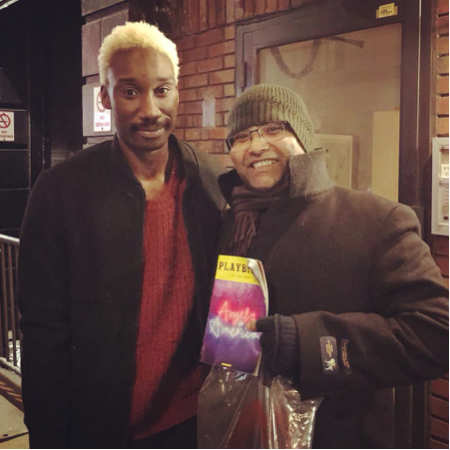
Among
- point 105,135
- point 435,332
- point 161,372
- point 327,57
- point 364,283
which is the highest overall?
point 327,57

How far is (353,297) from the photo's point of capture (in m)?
1.56

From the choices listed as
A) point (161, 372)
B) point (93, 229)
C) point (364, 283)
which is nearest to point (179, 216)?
point (93, 229)

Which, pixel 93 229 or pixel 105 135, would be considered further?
pixel 105 135

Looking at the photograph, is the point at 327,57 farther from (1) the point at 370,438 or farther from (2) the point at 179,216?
(1) the point at 370,438

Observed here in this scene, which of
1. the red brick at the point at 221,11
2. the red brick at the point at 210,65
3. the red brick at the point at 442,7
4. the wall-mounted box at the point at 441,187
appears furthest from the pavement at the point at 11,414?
the red brick at the point at 442,7

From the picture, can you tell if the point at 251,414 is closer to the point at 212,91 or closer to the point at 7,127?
the point at 212,91

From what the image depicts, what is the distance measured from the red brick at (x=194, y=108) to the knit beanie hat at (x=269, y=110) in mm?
1489

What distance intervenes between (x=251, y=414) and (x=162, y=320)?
43 centimetres

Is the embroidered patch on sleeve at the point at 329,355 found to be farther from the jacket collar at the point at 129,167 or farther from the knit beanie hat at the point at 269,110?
the jacket collar at the point at 129,167

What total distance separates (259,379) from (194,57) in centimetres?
212

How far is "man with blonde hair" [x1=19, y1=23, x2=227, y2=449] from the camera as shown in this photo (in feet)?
5.91

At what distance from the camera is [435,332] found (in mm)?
1431

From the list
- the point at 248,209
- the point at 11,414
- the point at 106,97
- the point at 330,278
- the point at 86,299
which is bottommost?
the point at 11,414

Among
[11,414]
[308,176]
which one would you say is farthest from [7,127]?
[308,176]
